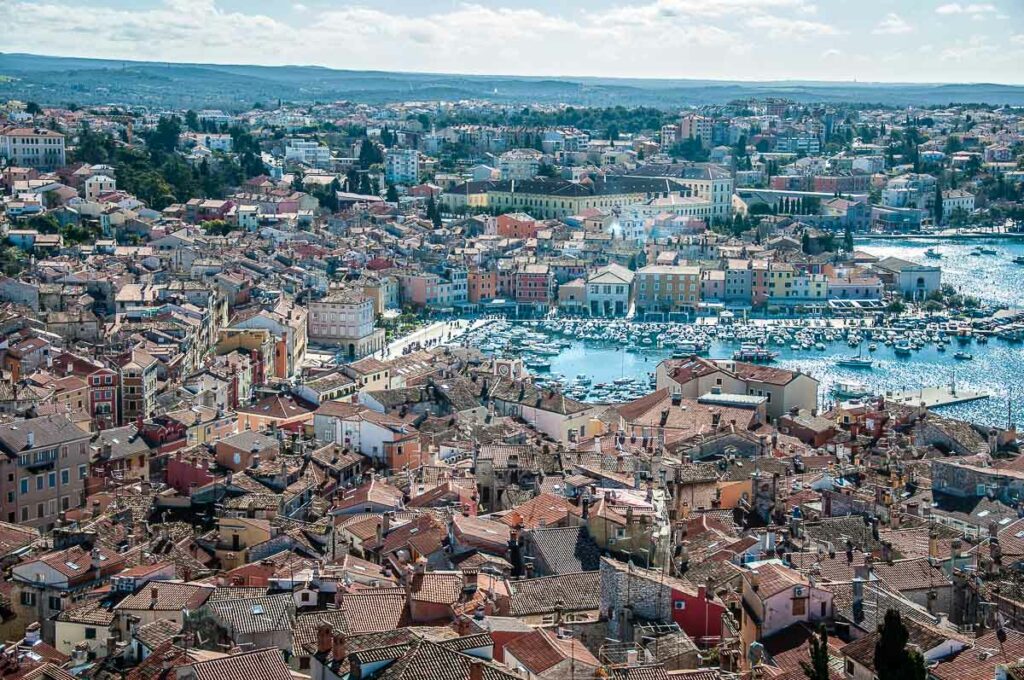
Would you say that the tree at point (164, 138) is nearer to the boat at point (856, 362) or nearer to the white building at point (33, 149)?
the white building at point (33, 149)

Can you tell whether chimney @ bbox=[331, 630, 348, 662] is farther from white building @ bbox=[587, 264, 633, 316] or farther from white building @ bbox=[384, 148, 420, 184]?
white building @ bbox=[384, 148, 420, 184]

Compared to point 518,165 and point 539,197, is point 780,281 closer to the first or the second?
point 539,197

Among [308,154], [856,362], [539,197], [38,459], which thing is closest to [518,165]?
[308,154]

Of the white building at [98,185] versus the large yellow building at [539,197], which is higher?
the white building at [98,185]

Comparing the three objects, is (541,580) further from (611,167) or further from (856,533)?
(611,167)

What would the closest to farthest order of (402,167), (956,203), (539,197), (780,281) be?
(780,281), (539,197), (402,167), (956,203)

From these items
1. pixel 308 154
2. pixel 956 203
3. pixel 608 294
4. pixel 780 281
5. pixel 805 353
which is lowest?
pixel 805 353

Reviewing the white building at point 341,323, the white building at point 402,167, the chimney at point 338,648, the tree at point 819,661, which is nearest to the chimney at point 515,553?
the chimney at point 338,648
